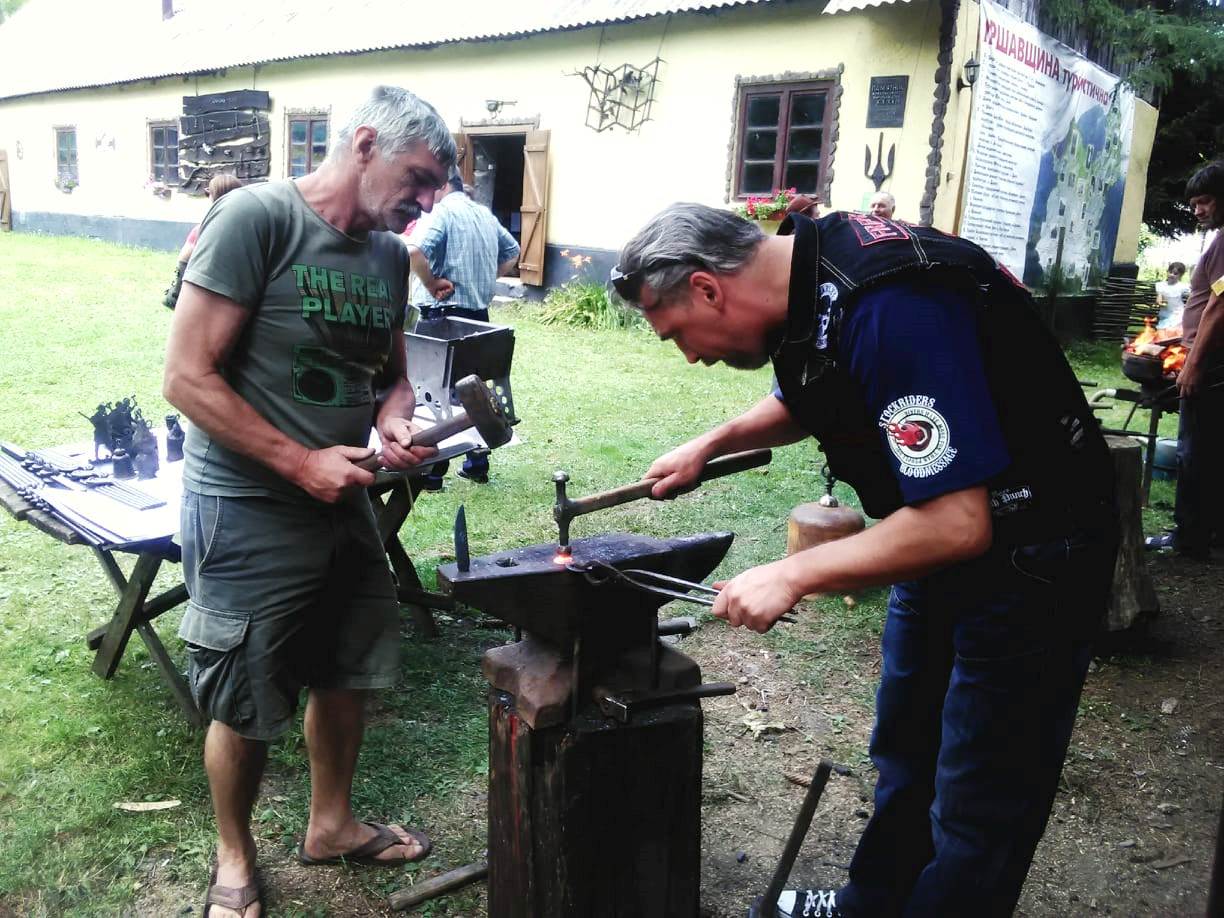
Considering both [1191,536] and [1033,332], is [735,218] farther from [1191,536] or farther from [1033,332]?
[1191,536]

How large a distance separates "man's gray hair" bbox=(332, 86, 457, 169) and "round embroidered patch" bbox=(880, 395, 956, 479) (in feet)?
4.43

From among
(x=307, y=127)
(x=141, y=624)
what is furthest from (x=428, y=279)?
(x=307, y=127)

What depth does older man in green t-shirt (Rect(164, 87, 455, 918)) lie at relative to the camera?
85.0 inches

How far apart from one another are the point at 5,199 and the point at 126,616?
80.3ft

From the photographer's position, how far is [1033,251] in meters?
11.4

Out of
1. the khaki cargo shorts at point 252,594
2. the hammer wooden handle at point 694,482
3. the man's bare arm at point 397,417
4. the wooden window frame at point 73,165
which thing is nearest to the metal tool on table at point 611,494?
the hammer wooden handle at point 694,482

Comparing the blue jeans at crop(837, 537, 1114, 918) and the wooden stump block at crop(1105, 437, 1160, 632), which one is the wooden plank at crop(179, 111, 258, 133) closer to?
the wooden stump block at crop(1105, 437, 1160, 632)

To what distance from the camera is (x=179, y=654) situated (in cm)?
380

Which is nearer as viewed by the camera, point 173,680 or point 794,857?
point 794,857

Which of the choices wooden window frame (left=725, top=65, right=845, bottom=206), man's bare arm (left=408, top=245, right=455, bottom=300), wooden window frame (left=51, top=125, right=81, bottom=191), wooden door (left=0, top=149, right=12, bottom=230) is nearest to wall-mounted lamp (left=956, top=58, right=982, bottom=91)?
wooden window frame (left=725, top=65, right=845, bottom=206)

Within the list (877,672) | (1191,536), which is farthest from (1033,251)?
(877,672)

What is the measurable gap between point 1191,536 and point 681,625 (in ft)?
14.0

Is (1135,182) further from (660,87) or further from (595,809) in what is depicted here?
(595,809)

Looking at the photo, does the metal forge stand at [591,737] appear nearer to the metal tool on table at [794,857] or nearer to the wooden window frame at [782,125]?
the metal tool on table at [794,857]
